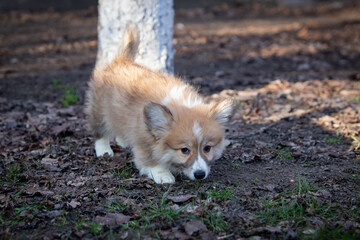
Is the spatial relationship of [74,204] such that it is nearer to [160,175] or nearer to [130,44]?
[160,175]

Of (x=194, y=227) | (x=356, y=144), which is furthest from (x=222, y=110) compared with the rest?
(x=356, y=144)

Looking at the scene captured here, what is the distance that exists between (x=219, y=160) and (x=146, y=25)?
2.25 m

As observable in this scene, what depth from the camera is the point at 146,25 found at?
5.62 m

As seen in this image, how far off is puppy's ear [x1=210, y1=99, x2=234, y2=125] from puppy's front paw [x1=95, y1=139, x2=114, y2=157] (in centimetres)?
145

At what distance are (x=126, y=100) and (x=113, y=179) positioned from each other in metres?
0.86

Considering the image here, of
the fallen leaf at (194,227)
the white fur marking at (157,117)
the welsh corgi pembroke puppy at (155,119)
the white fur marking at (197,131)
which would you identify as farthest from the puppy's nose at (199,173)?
the fallen leaf at (194,227)

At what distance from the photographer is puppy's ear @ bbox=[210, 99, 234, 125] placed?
3951mm

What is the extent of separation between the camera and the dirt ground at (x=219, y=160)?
10.3 feet

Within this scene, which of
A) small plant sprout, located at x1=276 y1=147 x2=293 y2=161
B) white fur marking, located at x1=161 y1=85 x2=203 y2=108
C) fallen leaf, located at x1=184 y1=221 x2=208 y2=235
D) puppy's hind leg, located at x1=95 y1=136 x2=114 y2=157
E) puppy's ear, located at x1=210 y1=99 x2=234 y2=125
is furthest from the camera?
puppy's hind leg, located at x1=95 y1=136 x2=114 y2=157

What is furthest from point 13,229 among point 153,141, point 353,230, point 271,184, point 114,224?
point 353,230

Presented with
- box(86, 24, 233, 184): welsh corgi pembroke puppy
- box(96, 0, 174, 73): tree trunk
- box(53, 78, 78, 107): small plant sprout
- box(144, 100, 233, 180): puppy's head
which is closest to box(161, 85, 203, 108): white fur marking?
box(86, 24, 233, 184): welsh corgi pembroke puppy

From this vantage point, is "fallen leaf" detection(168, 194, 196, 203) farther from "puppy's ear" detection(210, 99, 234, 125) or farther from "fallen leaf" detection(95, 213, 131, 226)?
"puppy's ear" detection(210, 99, 234, 125)

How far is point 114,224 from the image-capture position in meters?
3.10

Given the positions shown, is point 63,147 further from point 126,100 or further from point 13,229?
point 13,229
